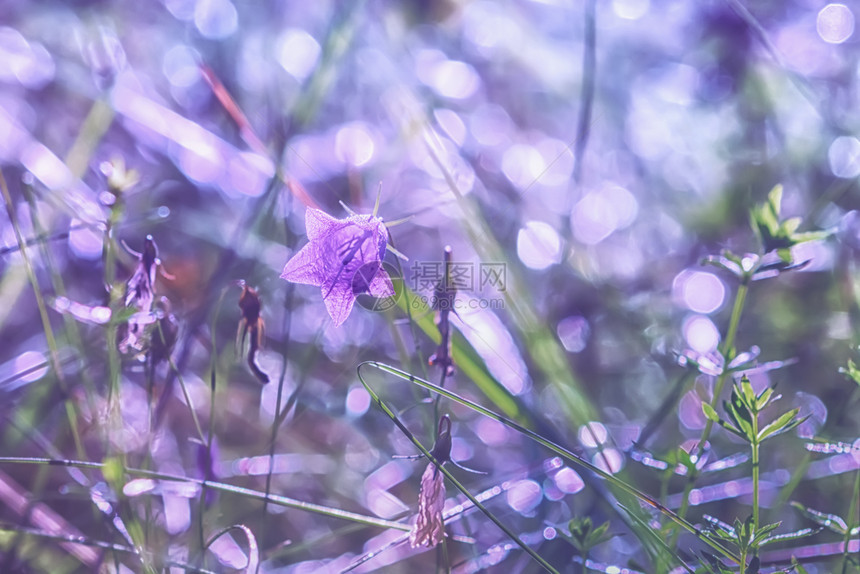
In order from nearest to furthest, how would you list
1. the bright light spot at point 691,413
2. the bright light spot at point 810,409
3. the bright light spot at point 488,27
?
the bright light spot at point 810,409, the bright light spot at point 691,413, the bright light spot at point 488,27

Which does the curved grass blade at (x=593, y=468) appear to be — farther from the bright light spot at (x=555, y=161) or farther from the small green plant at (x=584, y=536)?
the bright light spot at (x=555, y=161)

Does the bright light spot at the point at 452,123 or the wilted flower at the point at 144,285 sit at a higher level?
the bright light spot at the point at 452,123

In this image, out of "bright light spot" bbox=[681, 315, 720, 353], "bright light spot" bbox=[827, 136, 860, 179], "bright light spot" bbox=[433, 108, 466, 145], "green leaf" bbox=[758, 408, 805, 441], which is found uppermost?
"bright light spot" bbox=[433, 108, 466, 145]

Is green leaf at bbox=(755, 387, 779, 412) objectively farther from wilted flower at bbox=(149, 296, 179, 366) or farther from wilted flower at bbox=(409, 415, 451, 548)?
wilted flower at bbox=(149, 296, 179, 366)

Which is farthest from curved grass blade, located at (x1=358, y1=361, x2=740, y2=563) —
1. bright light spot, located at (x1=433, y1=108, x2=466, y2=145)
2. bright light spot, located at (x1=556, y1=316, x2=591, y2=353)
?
bright light spot, located at (x1=433, y1=108, x2=466, y2=145)

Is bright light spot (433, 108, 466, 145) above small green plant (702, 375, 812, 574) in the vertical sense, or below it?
above

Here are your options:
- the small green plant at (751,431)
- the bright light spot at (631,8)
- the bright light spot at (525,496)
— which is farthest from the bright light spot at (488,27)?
the small green plant at (751,431)
